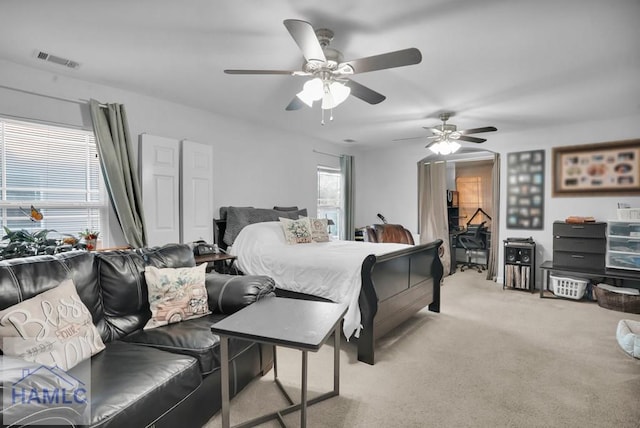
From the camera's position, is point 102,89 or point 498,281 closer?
point 102,89

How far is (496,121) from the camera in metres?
4.38

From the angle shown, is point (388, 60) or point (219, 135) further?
point (219, 135)

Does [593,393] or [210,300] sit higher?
[210,300]

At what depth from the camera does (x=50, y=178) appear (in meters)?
2.90

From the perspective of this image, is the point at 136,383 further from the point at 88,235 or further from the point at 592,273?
the point at 592,273

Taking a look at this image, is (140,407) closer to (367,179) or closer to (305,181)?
(305,181)

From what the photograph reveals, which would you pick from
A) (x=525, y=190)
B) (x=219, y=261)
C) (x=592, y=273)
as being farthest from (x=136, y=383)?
(x=525, y=190)

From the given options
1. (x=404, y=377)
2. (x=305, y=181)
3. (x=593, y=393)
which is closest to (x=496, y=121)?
(x=305, y=181)

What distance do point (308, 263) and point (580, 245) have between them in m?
3.81

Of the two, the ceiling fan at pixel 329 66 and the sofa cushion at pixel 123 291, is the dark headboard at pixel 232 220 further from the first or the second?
the ceiling fan at pixel 329 66

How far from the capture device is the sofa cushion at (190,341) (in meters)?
1.73

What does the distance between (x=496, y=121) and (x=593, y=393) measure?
3378mm

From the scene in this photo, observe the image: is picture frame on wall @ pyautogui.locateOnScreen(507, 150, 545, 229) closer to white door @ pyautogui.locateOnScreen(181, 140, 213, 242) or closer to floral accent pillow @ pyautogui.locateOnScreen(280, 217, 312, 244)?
floral accent pillow @ pyautogui.locateOnScreen(280, 217, 312, 244)

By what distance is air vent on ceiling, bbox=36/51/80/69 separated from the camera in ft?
8.09
